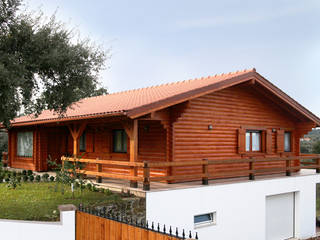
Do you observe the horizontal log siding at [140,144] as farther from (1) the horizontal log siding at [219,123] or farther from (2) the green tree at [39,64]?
(2) the green tree at [39,64]

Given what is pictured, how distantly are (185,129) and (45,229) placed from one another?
5.82 m

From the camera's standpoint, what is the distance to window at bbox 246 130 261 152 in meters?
15.0

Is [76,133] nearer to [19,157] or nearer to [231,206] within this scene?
[231,206]

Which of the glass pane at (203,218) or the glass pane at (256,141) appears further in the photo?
the glass pane at (256,141)

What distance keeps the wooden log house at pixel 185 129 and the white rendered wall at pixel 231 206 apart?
2.02 feet

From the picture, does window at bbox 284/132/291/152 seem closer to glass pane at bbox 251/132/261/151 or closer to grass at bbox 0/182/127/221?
glass pane at bbox 251/132/261/151

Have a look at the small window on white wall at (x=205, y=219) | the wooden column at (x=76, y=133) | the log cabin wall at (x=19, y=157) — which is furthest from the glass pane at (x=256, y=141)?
the log cabin wall at (x=19, y=157)

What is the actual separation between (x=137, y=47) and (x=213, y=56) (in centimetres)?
588

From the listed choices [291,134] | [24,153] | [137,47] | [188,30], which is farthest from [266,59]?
[24,153]

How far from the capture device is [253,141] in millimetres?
15242

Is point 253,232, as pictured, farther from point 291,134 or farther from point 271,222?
point 291,134

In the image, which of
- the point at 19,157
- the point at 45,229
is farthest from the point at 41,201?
the point at 19,157

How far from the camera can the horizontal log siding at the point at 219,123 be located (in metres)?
12.5

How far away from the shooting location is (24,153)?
18.6 metres
